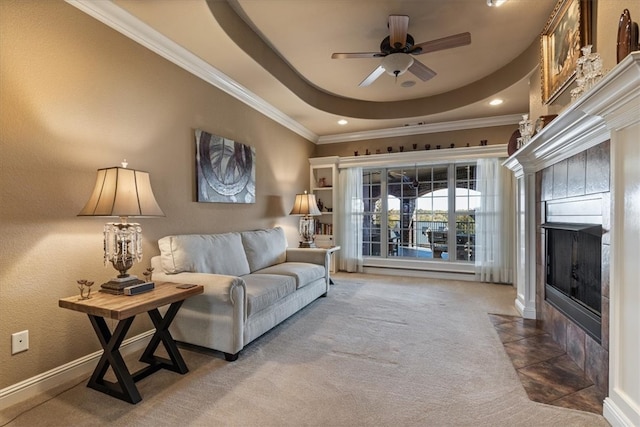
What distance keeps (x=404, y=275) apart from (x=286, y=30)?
4241 millimetres

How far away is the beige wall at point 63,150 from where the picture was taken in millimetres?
1839

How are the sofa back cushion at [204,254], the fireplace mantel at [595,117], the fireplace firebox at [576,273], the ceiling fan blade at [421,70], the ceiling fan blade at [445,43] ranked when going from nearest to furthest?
the fireplace mantel at [595,117] < the fireplace firebox at [576,273] < the ceiling fan blade at [445,43] < the sofa back cushion at [204,254] < the ceiling fan blade at [421,70]

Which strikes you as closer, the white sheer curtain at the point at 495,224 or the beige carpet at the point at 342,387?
the beige carpet at the point at 342,387

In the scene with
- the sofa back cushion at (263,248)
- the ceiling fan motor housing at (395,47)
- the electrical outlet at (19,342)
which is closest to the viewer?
the electrical outlet at (19,342)

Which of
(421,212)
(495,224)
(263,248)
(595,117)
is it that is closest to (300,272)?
(263,248)

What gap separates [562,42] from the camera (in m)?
2.60

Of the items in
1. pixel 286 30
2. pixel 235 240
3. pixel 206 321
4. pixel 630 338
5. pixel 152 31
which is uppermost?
pixel 286 30

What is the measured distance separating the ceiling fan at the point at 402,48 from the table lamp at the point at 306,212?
2193 millimetres

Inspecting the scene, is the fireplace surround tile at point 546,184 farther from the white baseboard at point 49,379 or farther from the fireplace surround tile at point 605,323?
the white baseboard at point 49,379

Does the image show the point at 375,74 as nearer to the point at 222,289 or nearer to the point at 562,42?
the point at 562,42

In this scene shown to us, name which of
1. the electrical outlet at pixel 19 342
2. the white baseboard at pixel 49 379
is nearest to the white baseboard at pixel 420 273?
the white baseboard at pixel 49 379

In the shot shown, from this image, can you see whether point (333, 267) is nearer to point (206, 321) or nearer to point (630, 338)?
point (206, 321)

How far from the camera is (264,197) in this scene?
4.41 meters

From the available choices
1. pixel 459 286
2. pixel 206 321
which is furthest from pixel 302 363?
pixel 459 286
